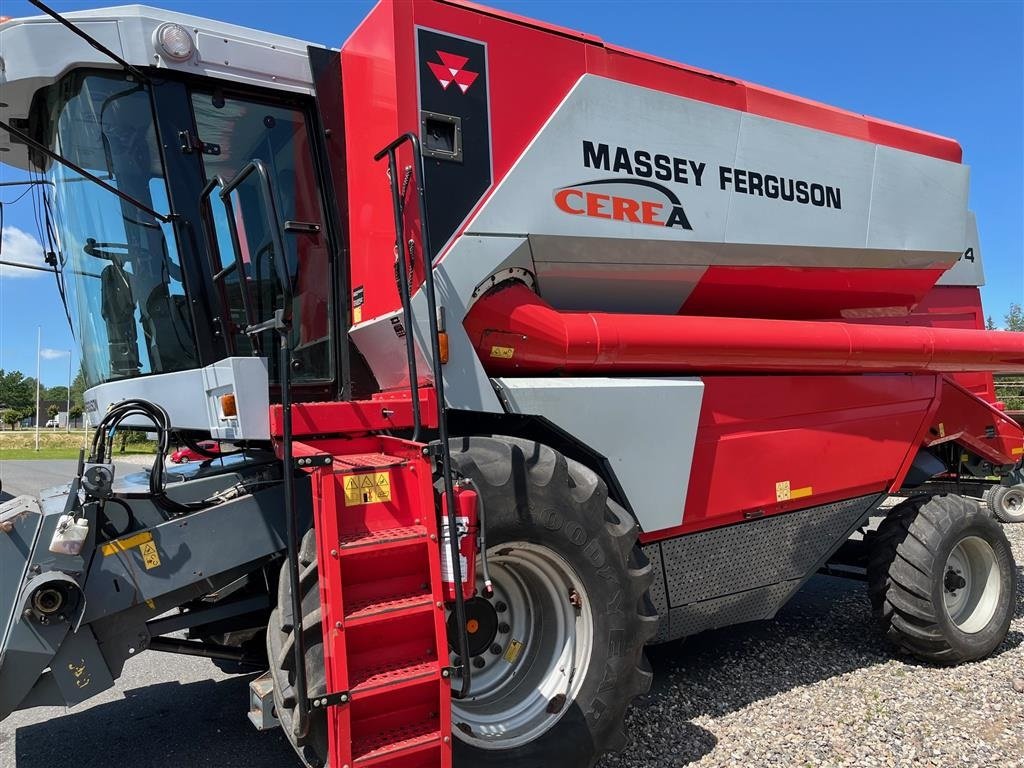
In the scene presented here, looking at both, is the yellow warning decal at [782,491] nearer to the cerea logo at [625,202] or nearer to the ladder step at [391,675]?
the cerea logo at [625,202]

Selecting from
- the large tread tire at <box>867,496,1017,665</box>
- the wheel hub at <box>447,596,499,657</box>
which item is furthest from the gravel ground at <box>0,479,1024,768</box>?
the wheel hub at <box>447,596,499,657</box>

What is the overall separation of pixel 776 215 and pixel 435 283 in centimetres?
222

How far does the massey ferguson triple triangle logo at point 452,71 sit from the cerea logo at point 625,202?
2.07ft

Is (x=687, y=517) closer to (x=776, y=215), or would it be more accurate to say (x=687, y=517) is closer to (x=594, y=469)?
(x=594, y=469)

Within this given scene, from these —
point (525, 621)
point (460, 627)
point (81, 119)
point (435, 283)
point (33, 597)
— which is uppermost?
point (81, 119)

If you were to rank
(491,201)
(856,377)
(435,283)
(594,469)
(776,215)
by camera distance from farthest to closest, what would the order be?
A: (856,377), (776,215), (594,469), (491,201), (435,283)

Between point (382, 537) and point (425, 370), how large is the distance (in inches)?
31.8

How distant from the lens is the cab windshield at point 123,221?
322cm

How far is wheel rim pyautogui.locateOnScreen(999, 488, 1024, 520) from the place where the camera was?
33.1 ft

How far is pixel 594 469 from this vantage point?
11.9 feet

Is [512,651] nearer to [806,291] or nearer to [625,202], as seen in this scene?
[625,202]

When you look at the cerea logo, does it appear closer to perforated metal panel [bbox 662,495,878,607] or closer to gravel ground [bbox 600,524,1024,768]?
perforated metal panel [bbox 662,495,878,607]

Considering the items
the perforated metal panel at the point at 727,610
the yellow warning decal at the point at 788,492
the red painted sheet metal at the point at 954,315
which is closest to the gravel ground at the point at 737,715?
the perforated metal panel at the point at 727,610

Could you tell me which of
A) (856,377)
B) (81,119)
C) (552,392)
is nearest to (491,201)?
(552,392)
